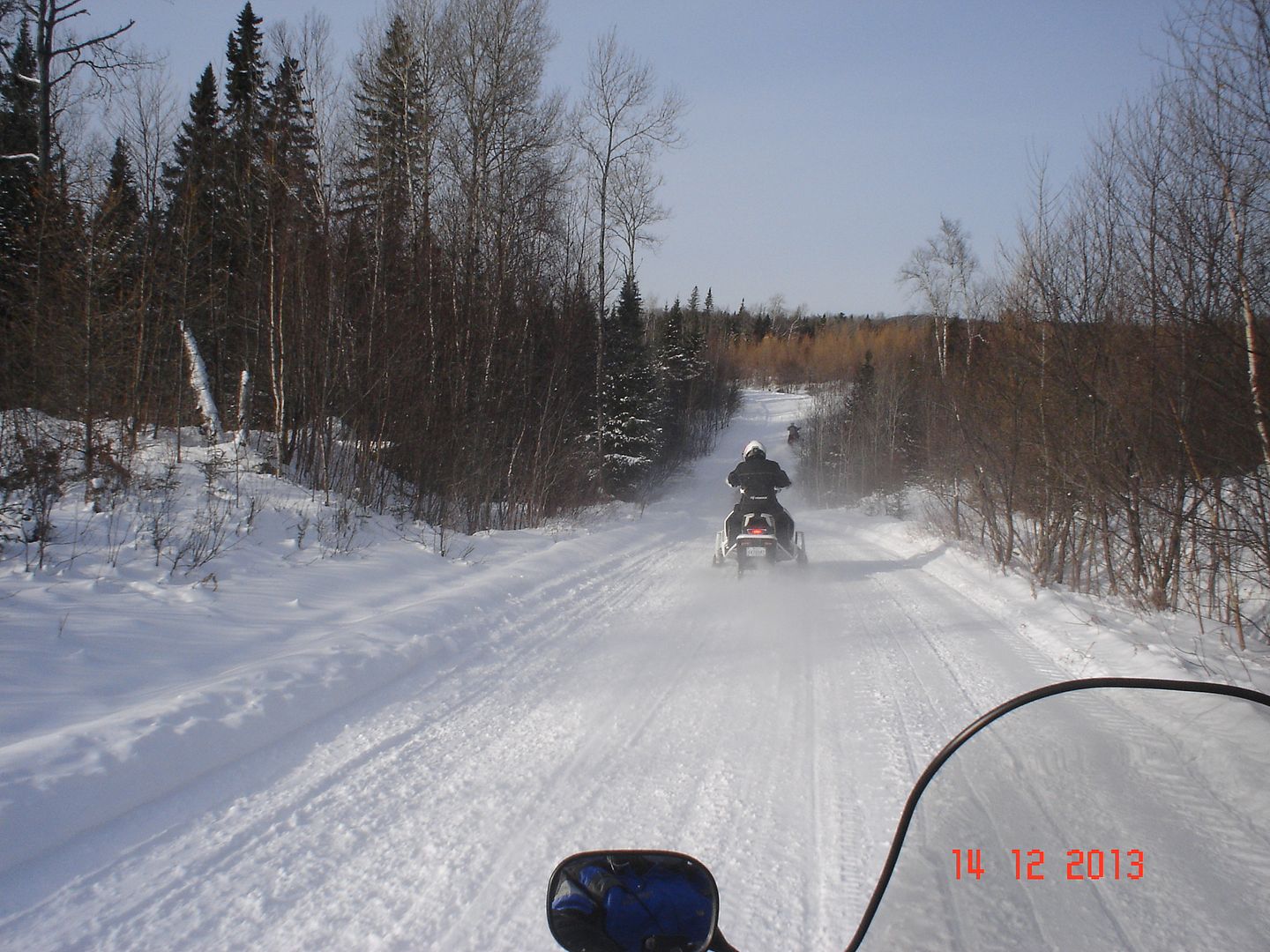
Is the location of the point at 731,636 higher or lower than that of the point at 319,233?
lower

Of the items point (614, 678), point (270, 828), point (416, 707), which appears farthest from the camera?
point (614, 678)

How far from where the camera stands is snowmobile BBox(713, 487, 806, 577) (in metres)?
10.2

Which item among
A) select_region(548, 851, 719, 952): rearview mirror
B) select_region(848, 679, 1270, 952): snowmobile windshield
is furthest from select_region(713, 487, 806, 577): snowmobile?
select_region(548, 851, 719, 952): rearview mirror

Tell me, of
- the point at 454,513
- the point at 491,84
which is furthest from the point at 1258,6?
the point at 491,84

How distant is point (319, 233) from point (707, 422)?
151ft

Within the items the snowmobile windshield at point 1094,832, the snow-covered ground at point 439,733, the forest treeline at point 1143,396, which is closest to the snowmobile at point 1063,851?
the snowmobile windshield at point 1094,832

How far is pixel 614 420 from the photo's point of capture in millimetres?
27422

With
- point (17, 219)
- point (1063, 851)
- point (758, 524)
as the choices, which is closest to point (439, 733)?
point (1063, 851)

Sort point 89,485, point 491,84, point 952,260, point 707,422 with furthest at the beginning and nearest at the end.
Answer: point 707,422 → point 952,260 → point 491,84 → point 89,485

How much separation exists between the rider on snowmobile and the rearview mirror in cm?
935

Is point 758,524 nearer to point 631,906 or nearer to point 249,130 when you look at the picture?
point 631,906

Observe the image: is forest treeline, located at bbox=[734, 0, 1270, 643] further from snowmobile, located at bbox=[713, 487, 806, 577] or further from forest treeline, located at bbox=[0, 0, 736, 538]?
forest treeline, located at bbox=[0, 0, 736, 538]

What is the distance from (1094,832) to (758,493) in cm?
981

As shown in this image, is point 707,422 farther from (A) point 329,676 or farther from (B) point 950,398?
(A) point 329,676
